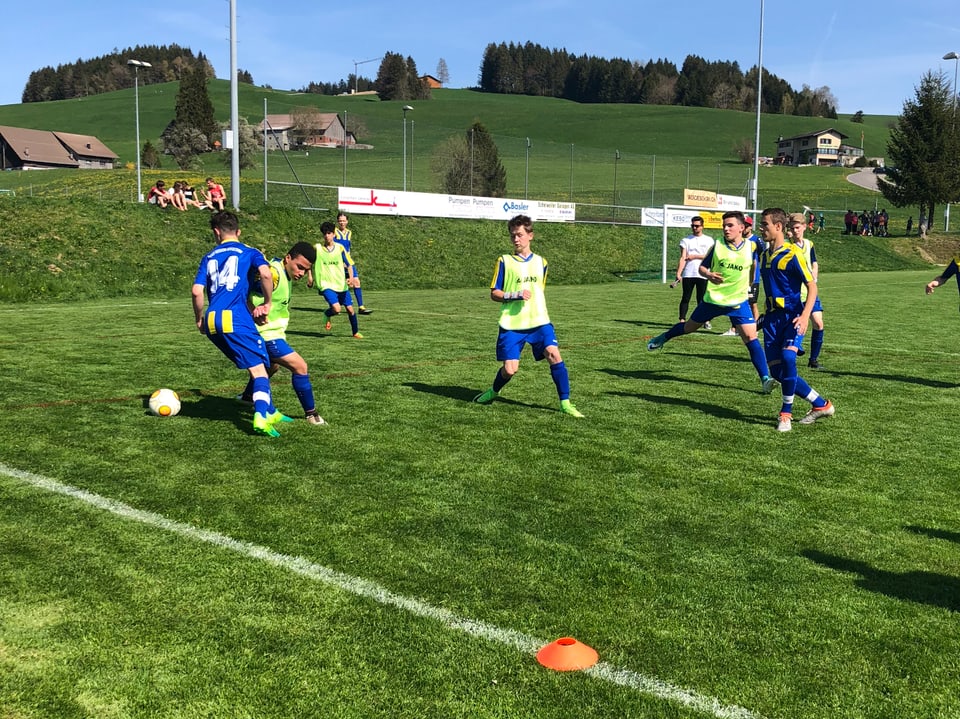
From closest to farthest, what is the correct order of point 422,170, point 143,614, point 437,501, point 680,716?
point 680,716, point 143,614, point 437,501, point 422,170

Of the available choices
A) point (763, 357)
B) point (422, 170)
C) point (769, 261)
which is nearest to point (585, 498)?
point (769, 261)

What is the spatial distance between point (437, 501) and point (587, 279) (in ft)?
92.8

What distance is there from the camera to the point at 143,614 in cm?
366

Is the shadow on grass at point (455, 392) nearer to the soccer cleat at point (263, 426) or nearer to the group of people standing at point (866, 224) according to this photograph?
the soccer cleat at point (263, 426)

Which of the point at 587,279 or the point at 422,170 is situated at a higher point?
the point at 422,170

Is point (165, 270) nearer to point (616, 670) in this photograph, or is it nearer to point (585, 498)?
point (585, 498)

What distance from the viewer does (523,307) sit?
8.03 meters

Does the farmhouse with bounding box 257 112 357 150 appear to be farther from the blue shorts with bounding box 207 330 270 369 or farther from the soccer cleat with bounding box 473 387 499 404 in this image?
the blue shorts with bounding box 207 330 270 369

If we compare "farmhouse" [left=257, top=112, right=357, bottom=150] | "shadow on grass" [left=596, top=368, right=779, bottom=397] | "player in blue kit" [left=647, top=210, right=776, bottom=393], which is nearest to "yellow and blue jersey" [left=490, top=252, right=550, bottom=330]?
"player in blue kit" [left=647, top=210, right=776, bottom=393]

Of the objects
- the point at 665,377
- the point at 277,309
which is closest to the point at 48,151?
the point at 665,377

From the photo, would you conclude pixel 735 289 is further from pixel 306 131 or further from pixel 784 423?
pixel 306 131

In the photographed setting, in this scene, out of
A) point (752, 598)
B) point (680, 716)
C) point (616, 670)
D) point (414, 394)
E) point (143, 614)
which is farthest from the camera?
point (414, 394)

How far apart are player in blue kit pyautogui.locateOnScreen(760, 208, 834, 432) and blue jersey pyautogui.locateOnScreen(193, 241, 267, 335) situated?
4.70 m

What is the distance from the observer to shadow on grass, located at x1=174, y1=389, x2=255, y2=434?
7567 mm
